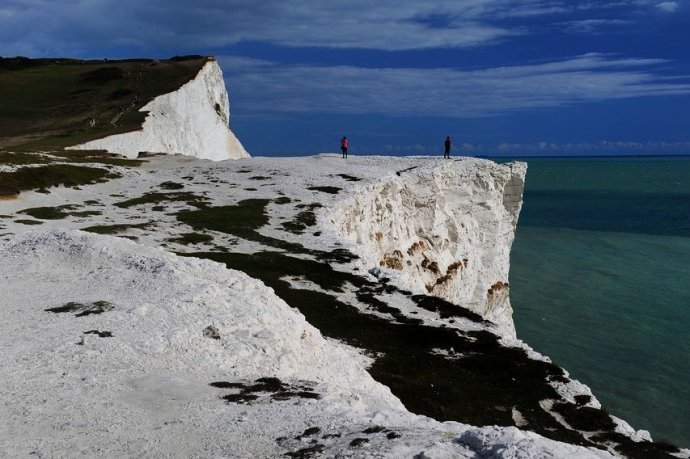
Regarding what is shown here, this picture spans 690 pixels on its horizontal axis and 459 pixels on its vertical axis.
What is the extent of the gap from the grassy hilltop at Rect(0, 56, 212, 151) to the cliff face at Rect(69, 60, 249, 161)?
6.93 feet

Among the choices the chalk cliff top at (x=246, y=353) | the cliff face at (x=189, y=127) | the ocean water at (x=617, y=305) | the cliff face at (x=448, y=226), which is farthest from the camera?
the cliff face at (x=189, y=127)

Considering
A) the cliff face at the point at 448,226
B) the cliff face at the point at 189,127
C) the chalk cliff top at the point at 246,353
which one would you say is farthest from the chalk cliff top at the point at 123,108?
the chalk cliff top at the point at 246,353

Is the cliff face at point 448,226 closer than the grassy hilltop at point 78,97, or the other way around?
the cliff face at point 448,226

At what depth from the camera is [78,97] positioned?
10894cm

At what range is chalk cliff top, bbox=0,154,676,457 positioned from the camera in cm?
1129

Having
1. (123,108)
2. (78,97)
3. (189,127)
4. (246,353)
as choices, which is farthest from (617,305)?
(78,97)

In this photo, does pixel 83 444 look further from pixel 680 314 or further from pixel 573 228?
pixel 573 228

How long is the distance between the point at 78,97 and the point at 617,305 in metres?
93.2

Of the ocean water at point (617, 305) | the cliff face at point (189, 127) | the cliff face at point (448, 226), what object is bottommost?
the ocean water at point (617, 305)

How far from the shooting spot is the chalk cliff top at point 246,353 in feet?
37.0

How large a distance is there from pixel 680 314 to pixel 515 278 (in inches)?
837

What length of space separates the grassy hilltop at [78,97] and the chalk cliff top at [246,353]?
4798cm

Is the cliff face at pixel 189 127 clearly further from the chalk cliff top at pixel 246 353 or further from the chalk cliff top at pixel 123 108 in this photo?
the chalk cliff top at pixel 246 353

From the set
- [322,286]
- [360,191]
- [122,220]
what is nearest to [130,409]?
[322,286]
